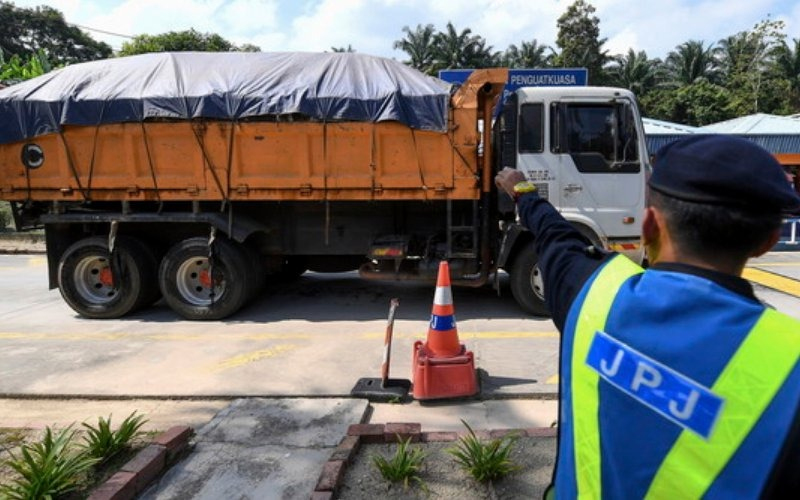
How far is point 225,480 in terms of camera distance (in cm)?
329

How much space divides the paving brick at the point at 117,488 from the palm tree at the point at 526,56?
151 feet

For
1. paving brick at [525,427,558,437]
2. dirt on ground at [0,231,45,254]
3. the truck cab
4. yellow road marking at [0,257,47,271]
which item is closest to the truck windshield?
the truck cab

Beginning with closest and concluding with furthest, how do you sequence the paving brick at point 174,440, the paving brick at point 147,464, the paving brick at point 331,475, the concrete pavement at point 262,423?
the paving brick at point 331,475, the paving brick at point 147,464, the concrete pavement at point 262,423, the paving brick at point 174,440

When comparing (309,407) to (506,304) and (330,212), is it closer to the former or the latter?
(330,212)

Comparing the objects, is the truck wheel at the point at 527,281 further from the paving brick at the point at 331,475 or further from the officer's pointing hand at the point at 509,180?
the officer's pointing hand at the point at 509,180

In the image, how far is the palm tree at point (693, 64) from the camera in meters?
45.8

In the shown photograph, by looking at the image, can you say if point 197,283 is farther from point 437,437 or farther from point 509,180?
point 509,180

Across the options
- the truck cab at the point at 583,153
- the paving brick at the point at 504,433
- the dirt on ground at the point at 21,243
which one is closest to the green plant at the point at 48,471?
the paving brick at the point at 504,433

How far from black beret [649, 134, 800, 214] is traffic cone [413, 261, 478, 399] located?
3492mm

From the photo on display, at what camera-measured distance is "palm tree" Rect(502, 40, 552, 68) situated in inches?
1793

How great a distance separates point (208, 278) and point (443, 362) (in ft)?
12.7

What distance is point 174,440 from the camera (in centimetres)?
350

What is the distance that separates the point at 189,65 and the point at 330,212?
2.44 m

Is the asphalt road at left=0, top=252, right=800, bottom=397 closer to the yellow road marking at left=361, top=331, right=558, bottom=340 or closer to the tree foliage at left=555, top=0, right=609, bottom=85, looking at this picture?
the yellow road marking at left=361, top=331, right=558, bottom=340
